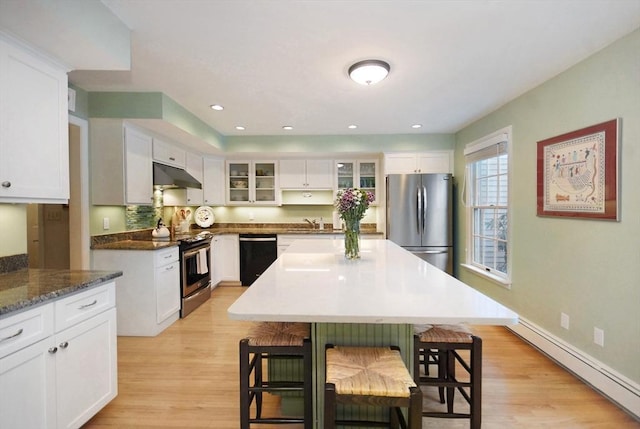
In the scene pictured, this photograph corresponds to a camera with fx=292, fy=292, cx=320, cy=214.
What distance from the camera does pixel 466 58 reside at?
7.16 feet

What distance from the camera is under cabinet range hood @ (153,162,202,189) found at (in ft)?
11.2

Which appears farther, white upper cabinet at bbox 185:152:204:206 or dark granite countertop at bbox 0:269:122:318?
white upper cabinet at bbox 185:152:204:206

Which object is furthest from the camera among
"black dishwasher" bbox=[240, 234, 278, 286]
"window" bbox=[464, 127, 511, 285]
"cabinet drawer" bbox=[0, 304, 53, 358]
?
"black dishwasher" bbox=[240, 234, 278, 286]

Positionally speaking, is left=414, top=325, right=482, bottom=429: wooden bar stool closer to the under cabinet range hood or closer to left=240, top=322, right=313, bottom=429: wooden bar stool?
left=240, top=322, right=313, bottom=429: wooden bar stool

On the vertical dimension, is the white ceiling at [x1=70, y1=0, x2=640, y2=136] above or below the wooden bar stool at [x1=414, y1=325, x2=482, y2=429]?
above

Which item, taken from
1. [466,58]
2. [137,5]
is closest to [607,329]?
[466,58]

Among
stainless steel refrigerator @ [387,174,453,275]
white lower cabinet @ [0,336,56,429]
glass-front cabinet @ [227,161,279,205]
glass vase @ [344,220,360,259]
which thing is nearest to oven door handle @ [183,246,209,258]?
glass-front cabinet @ [227,161,279,205]

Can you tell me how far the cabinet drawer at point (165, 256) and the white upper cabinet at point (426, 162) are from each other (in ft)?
10.3

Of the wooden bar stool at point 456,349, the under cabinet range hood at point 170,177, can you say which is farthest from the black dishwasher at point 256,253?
the wooden bar stool at point 456,349

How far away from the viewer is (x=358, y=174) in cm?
484

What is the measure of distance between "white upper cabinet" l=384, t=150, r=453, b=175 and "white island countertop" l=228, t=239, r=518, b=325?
2.68 metres

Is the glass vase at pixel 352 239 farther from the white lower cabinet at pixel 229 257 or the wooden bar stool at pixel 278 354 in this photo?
the white lower cabinet at pixel 229 257

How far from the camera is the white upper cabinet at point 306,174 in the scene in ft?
15.9

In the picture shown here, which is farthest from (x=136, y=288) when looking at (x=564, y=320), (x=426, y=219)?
(x=564, y=320)
